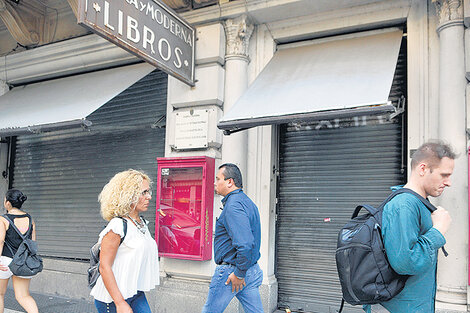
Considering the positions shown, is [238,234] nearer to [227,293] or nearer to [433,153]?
[227,293]

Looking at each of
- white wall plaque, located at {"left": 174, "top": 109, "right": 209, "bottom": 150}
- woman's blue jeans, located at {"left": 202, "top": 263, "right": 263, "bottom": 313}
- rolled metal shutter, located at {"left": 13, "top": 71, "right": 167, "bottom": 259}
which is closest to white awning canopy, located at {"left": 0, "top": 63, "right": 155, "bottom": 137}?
rolled metal shutter, located at {"left": 13, "top": 71, "right": 167, "bottom": 259}

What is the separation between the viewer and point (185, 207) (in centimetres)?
600

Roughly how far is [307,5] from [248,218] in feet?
10.8

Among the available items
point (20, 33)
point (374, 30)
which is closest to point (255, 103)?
point (374, 30)

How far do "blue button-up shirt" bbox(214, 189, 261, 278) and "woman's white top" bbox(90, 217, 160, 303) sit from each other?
1013 mm

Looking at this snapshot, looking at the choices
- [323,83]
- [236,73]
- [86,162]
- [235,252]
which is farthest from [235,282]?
[86,162]

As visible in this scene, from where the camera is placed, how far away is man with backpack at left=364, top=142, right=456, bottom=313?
2205 mm

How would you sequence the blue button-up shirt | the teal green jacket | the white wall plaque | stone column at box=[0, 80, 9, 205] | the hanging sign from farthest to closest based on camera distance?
stone column at box=[0, 80, 9, 205]
the white wall plaque
the hanging sign
the blue button-up shirt
the teal green jacket

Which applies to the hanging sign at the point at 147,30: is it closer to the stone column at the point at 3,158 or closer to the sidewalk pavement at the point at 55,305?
the sidewalk pavement at the point at 55,305

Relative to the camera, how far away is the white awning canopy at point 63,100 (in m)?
Answer: 6.31

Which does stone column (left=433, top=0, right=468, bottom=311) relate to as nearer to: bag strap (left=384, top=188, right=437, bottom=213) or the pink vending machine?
bag strap (left=384, top=188, right=437, bottom=213)

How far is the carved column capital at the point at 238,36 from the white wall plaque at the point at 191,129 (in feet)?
3.12

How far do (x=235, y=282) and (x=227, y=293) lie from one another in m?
0.16

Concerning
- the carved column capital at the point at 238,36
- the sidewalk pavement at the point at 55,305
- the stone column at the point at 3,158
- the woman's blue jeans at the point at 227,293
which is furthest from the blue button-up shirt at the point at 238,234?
the stone column at the point at 3,158
